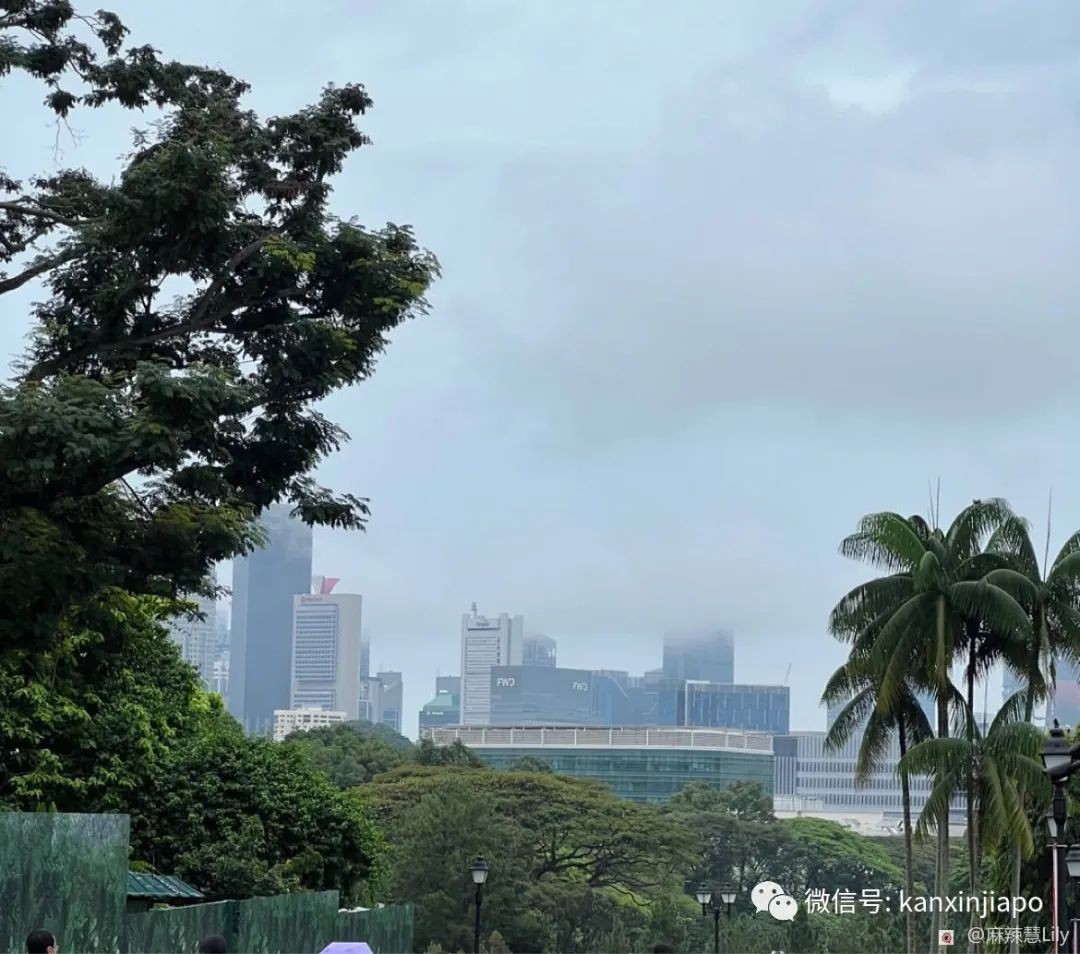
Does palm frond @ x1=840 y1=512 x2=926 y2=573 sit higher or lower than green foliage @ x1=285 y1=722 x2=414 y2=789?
higher

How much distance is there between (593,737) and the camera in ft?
549

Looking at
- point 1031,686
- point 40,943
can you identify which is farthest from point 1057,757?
point 1031,686

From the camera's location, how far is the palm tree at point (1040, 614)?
31234mm

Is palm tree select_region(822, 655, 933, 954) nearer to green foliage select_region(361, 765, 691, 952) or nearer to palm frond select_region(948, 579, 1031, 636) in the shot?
palm frond select_region(948, 579, 1031, 636)

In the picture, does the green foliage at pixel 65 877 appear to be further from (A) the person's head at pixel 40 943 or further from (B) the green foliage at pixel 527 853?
(B) the green foliage at pixel 527 853

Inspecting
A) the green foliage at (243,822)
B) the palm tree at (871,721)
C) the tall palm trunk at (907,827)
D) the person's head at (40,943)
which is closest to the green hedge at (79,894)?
the person's head at (40,943)

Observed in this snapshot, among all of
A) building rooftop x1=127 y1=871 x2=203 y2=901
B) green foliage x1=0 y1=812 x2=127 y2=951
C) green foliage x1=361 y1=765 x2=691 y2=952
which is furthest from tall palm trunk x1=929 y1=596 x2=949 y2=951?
green foliage x1=361 y1=765 x2=691 y2=952

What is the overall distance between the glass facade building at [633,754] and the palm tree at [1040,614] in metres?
122

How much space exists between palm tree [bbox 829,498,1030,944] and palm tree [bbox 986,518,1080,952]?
0.35 m

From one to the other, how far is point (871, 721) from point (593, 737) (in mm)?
136301

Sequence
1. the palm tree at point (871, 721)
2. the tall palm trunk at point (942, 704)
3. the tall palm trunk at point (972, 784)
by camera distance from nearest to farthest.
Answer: the tall palm trunk at point (942, 704), the tall palm trunk at point (972, 784), the palm tree at point (871, 721)

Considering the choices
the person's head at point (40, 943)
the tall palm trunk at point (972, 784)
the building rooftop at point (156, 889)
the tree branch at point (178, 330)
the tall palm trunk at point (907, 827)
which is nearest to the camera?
the person's head at point (40, 943)

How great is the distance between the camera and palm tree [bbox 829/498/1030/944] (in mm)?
30312

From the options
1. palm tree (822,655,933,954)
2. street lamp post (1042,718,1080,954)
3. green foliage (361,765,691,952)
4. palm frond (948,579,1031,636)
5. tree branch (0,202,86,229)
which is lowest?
green foliage (361,765,691,952)
